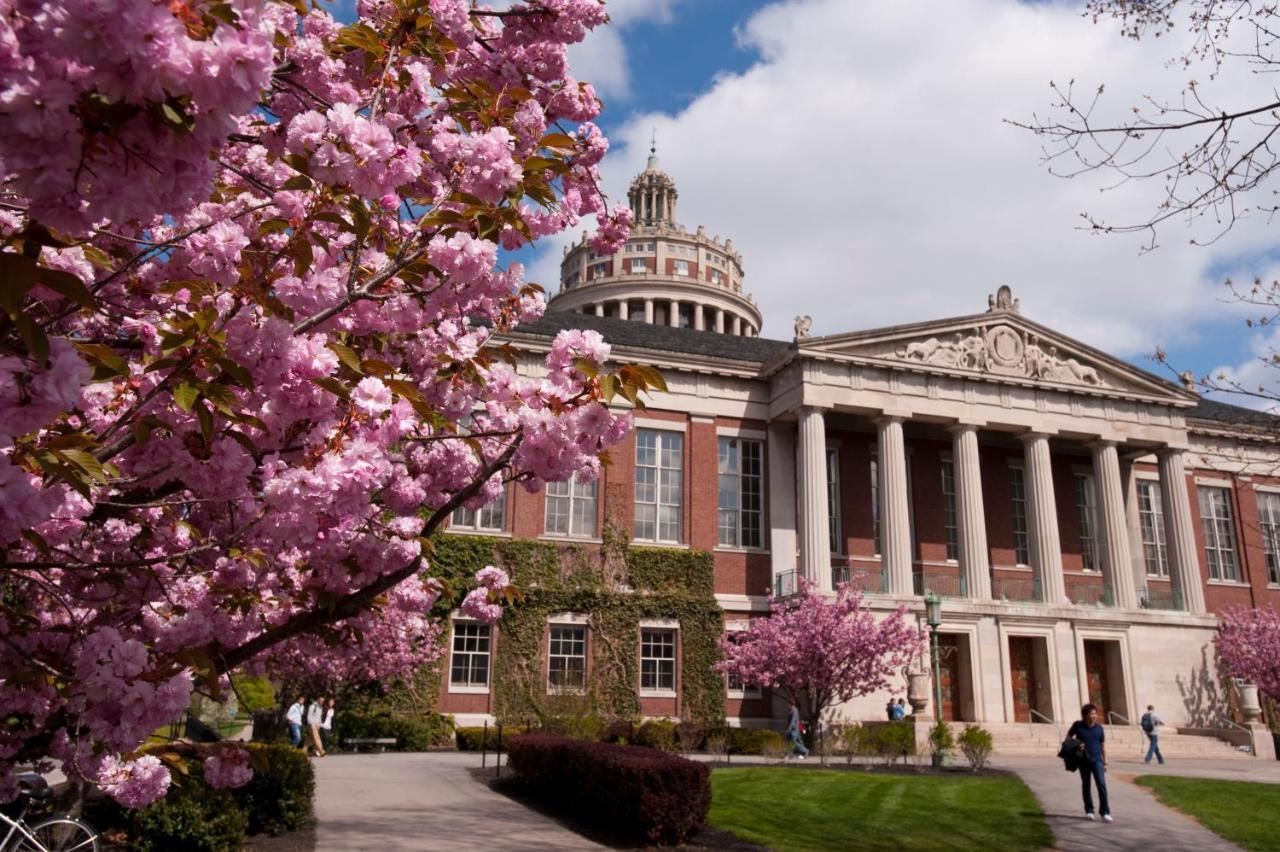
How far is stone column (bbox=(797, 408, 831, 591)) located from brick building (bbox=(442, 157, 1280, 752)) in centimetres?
7

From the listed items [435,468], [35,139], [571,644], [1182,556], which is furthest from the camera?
[1182,556]

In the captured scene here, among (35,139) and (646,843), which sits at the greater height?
(35,139)

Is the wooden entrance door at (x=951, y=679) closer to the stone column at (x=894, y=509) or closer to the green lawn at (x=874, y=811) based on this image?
the stone column at (x=894, y=509)

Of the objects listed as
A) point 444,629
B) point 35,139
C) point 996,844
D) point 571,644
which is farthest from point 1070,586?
point 35,139

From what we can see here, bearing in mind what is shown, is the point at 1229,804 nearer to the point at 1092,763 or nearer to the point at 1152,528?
the point at 1092,763

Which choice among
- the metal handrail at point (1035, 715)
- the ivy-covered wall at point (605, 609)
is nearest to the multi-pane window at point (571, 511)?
the ivy-covered wall at point (605, 609)

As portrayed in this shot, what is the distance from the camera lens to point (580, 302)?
82000 mm

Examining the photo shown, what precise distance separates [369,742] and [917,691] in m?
14.7

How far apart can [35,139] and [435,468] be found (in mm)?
4935

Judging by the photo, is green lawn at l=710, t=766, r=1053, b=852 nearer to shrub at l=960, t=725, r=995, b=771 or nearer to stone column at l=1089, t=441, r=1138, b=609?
shrub at l=960, t=725, r=995, b=771

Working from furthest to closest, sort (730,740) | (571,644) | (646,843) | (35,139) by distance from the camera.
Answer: (571,644) < (730,740) < (646,843) < (35,139)

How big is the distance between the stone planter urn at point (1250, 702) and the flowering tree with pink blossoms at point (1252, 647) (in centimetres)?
40

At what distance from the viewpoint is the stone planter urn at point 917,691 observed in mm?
26531

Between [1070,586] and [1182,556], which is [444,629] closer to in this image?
[1070,586]
